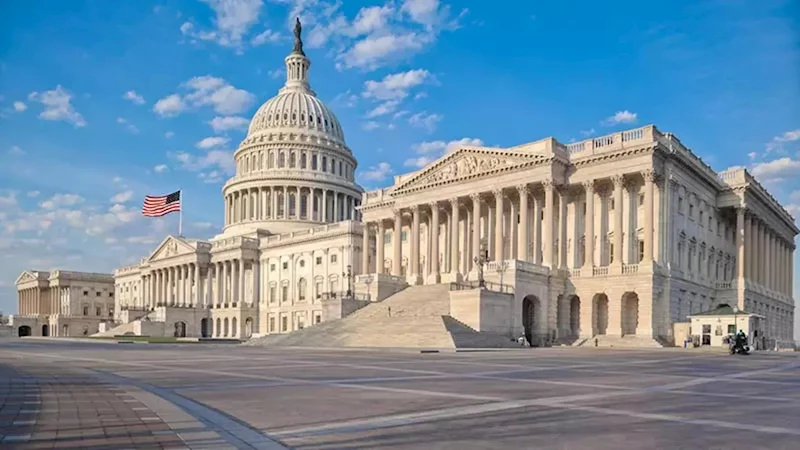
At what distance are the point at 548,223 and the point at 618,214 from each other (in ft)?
21.9

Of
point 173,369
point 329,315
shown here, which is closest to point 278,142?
point 329,315

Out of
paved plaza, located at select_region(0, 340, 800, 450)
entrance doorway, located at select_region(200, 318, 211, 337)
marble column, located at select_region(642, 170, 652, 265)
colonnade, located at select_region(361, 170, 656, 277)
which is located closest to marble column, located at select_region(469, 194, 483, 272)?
colonnade, located at select_region(361, 170, 656, 277)

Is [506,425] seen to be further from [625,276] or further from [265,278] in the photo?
[265,278]

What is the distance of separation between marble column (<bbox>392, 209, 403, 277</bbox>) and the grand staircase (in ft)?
43.0

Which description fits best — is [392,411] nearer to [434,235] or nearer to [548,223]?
[548,223]

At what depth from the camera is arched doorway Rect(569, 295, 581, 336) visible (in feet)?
233

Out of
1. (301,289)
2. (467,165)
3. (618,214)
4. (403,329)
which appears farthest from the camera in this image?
(301,289)

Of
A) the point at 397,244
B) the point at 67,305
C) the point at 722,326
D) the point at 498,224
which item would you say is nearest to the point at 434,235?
the point at 397,244

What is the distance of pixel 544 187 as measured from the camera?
231ft

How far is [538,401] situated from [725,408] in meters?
4.14

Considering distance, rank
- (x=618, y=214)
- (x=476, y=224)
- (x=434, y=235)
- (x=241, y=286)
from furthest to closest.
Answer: (x=241, y=286), (x=434, y=235), (x=476, y=224), (x=618, y=214)

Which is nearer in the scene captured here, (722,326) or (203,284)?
(722,326)

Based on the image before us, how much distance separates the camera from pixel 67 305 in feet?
547

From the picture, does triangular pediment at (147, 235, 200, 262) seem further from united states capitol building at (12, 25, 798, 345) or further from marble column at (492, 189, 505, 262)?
marble column at (492, 189, 505, 262)
